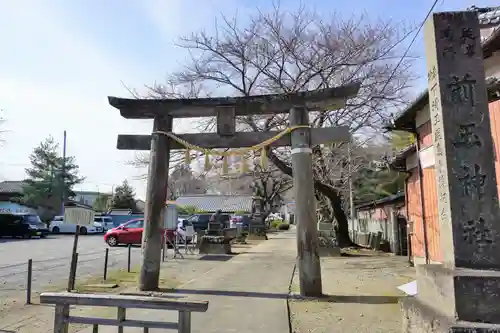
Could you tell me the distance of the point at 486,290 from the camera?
3.86 m

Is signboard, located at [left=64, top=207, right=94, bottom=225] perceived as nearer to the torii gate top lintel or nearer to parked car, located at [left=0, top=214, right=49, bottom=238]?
the torii gate top lintel

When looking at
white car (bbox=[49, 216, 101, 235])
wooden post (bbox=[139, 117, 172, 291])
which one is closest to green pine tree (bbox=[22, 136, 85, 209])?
white car (bbox=[49, 216, 101, 235])

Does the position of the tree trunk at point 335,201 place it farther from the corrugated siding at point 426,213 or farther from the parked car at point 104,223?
the parked car at point 104,223

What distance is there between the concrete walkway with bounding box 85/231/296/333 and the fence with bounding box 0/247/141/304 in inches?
124

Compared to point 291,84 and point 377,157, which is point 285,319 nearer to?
point 291,84

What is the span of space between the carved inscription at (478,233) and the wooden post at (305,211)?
13.4 ft

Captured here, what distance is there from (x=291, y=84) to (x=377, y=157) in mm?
6115

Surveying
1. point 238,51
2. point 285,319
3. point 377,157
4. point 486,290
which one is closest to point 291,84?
point 238,51

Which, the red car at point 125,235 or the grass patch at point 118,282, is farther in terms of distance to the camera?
the red car at point 125,235

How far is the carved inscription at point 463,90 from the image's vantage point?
4480 mm

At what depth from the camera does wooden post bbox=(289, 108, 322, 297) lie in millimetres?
8055

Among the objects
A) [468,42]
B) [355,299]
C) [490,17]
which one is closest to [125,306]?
[468,42]

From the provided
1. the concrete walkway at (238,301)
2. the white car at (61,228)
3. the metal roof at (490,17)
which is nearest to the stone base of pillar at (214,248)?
the concrete walkway at (238,301)

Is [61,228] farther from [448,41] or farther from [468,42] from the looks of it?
[468,42]
